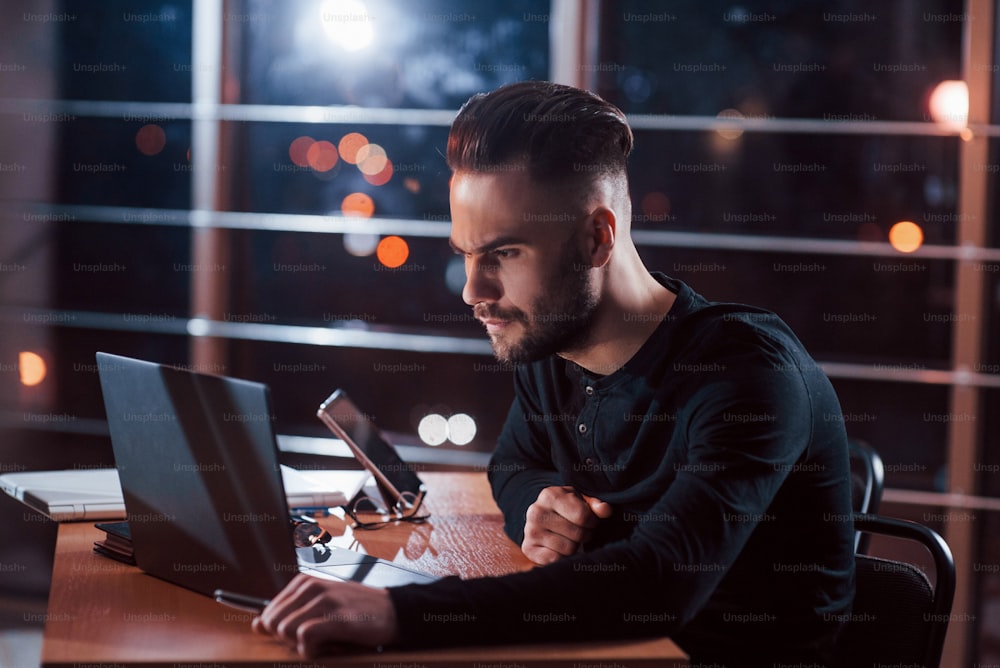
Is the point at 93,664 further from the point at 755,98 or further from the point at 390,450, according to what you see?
the point at 755,98

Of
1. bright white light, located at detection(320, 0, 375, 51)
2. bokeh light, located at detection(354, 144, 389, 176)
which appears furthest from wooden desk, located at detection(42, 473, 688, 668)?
bright white light, located at detection(320, 0, 375, 51)

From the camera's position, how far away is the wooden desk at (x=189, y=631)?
3.61 feet

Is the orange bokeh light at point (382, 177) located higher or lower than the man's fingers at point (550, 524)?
higher

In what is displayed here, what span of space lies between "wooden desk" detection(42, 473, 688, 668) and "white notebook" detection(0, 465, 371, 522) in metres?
0.05

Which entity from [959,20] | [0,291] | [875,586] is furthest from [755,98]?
[0,291]

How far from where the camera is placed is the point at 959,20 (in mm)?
3432

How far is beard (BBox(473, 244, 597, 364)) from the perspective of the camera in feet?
4.91

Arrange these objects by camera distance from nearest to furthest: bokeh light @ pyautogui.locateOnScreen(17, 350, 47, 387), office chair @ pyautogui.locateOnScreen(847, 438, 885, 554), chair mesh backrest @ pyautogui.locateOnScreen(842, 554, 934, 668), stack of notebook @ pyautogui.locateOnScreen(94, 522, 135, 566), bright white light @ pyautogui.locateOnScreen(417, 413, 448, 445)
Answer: stack of notebook @ pyautogui.locateOnScreen(94, 522, 135, 566) < chair mesh backrest @ pyautogui.locateOnScreen(842, 554, 934, 668) < office chair @ pyautogui.locateOnScreen(847, 438, 885, 554) < bright white light @ pyautogui.locateOnScreen(417, 413, 448, 445) < bokeh light @ pyautogui.locateOnScreen(17, 350, 47, 387)

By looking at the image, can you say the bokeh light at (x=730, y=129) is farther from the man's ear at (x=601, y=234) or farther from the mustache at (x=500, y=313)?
the mustache at (x=500, y=313)

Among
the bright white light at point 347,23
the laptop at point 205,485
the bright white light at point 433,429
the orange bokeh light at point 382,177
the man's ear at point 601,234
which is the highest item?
the bright white light at point 347,23

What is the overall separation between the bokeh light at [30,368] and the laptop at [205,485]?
305 centimetres

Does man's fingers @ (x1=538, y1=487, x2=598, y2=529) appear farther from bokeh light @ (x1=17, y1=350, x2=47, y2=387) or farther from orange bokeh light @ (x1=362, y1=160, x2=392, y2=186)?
bokeh light @ (x1=17, y1=350, x2=47, y2=387)

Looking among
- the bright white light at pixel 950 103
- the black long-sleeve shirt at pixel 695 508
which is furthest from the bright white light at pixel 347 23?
the black long-sleeve shirt at pixel 695 508

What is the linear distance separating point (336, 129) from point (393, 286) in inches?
25.7
